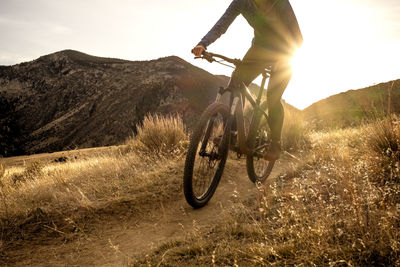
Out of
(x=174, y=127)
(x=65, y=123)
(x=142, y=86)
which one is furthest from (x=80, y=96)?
(x=174, y=127)

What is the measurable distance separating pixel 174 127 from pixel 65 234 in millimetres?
4267

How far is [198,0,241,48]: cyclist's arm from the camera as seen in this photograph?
10.1 feet

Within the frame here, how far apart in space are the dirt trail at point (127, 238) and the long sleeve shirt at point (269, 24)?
5.86 feet

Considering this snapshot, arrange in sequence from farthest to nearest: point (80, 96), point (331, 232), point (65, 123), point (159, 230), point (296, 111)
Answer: point (80, 96), point (65, 123), point (296, 111), point (159, 230), point (331, 232)

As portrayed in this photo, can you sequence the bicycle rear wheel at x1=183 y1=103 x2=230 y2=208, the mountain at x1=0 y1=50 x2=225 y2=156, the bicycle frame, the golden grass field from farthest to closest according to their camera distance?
the mountain at x1=0 y1=50 x2=225 y2=156 < the bicycle frame < the bicycle rear wheel at x1=183 y1=103 x2=230 y2=208 < the golden grass field

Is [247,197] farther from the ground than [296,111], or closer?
closer

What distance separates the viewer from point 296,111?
321 inches

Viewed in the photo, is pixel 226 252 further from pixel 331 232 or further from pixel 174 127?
pixel 174 127

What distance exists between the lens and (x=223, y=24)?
3.21 m

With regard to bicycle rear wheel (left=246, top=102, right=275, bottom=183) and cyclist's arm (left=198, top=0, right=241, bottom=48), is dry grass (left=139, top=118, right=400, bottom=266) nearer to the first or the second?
bicycle rear wheel (left=246, top=102, right=275, bottom=183)

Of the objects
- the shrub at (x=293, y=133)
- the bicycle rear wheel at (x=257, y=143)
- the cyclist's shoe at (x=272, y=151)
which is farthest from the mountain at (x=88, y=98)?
the cyclist's shoe at (x=272, y=151)

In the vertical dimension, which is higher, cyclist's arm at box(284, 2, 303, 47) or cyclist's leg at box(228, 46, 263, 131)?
cyclist's arm at box(284, 2, 303, 47)

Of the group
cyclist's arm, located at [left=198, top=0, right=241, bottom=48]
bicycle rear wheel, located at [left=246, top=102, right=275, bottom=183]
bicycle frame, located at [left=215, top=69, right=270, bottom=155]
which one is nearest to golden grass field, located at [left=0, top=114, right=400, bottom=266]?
bicycle rear wheel, located at [left=246, top=102, right=275, bottom=183]

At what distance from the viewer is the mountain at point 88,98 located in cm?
4544
